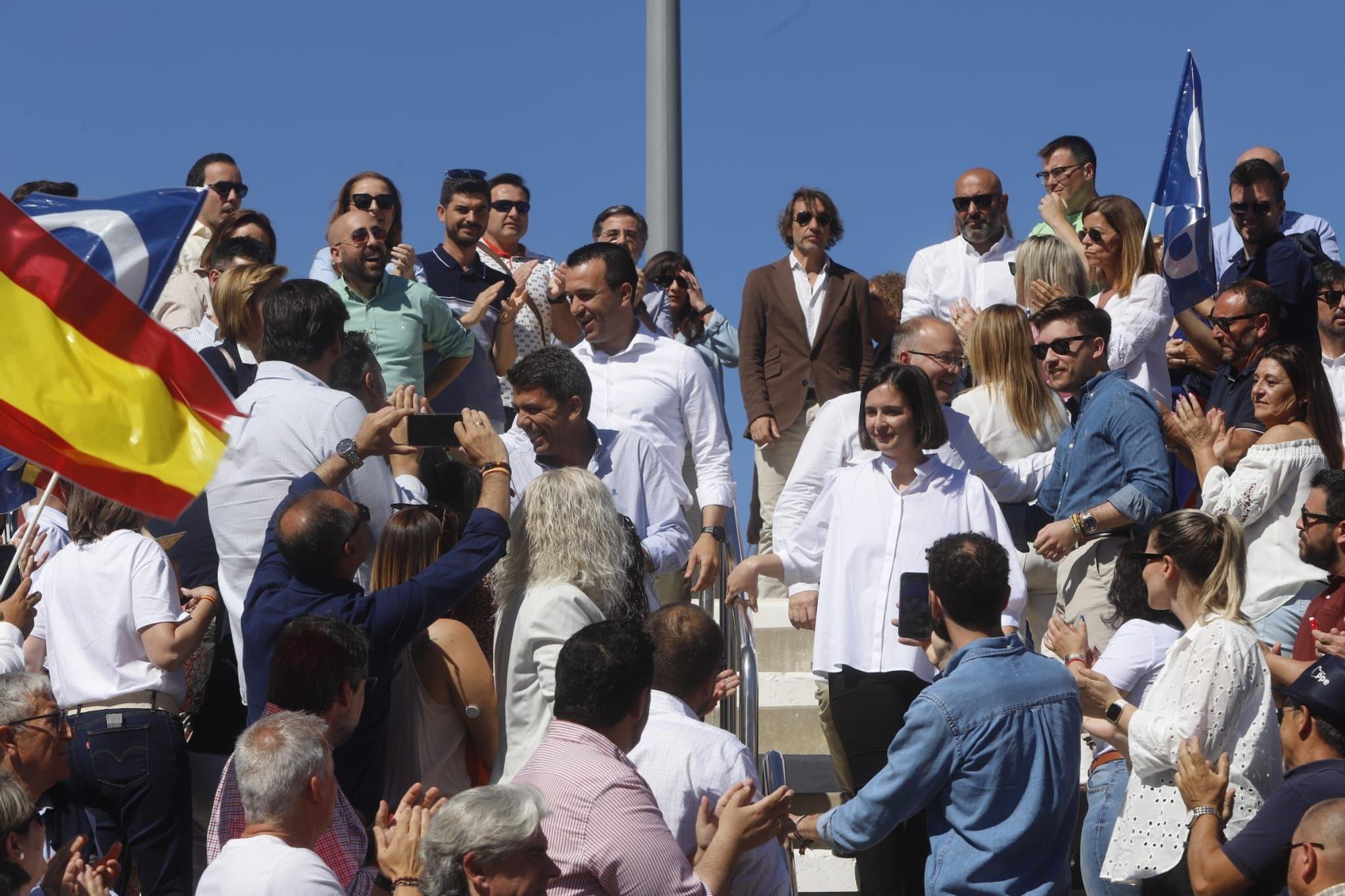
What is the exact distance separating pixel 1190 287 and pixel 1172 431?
1.20 metres

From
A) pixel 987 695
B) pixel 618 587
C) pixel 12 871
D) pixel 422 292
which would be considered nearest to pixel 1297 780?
pixel 987 695

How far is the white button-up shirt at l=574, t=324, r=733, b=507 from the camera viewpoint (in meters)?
7.50

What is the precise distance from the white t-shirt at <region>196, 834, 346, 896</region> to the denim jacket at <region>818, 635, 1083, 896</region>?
1652 millimetres

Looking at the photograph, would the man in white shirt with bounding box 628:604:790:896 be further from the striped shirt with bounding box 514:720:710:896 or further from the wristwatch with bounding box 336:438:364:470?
the wristwatch with bounding box 336:438:364:470

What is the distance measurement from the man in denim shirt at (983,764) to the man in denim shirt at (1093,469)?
1.92m

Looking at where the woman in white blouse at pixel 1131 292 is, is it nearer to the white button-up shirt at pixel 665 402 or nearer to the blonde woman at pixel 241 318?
the white button-up shirt at pixel 665 402

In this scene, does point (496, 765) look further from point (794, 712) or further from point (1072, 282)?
point (1072, 282)

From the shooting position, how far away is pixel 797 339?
34.5ft

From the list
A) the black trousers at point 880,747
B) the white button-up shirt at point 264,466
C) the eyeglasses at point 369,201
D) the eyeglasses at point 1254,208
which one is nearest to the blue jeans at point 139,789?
the white button-up shirt at point 264,466

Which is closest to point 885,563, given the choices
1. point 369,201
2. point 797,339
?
point 369,201

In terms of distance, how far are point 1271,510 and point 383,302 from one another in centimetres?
417

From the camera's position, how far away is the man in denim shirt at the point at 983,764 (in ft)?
16.0

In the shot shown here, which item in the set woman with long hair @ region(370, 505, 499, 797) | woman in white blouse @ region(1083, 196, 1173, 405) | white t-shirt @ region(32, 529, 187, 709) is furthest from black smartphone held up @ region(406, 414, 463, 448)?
woman in white blouse @ region(1083, 196, 1173, 405)

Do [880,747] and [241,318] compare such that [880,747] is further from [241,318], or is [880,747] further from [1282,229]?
[1282,229]
